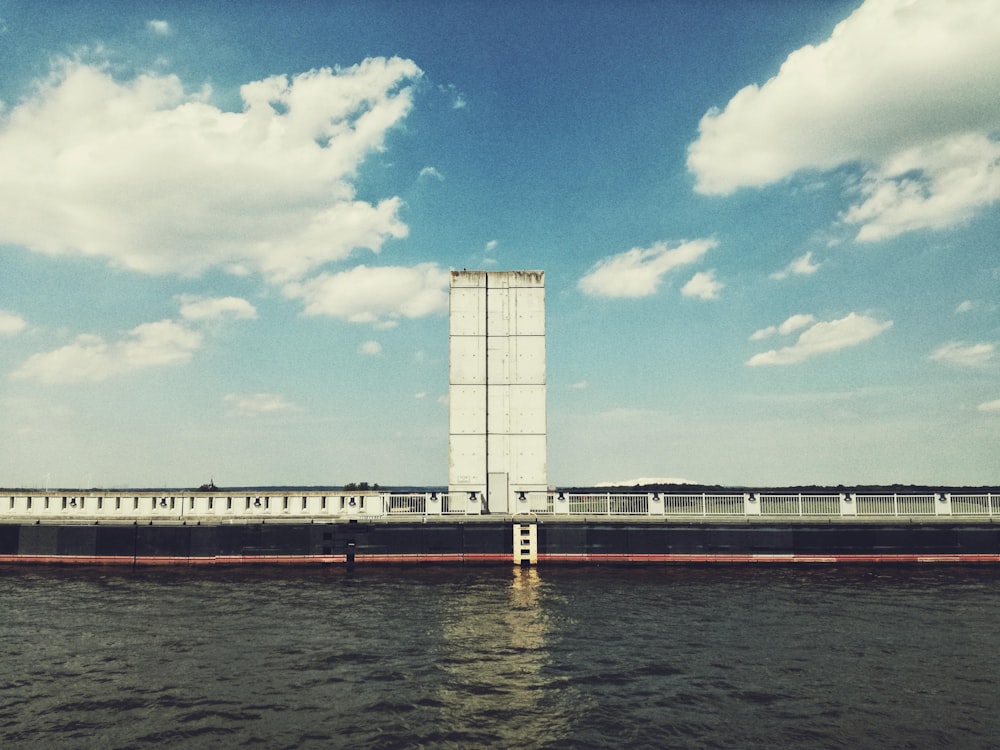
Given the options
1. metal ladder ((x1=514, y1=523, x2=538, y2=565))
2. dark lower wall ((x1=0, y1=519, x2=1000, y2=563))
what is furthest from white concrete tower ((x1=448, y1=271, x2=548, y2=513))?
dark lower wall ((x1=0, y1=519, x2=1000, y2=563))

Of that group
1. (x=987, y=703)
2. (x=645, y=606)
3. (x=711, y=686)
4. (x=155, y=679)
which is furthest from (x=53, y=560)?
(x=987, y=703)

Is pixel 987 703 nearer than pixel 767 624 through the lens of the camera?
Yes

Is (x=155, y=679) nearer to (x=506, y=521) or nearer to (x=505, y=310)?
(x=506, y=521)

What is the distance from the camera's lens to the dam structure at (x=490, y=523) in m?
35.3

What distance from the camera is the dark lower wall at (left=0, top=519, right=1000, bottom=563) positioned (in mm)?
35188

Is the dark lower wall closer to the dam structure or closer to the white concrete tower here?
the dam structure

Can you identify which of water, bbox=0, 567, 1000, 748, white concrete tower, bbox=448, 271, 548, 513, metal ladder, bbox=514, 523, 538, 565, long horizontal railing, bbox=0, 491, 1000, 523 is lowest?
water, bbox=0, 567, 1000, 748

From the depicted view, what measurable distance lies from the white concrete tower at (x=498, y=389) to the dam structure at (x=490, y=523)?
0.09 m

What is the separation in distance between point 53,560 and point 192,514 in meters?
8.21

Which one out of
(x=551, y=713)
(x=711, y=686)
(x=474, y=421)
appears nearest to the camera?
(x=551, y=713)

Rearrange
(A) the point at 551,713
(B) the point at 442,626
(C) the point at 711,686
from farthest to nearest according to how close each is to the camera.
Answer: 1. (B) the point at 442,626
2. (C) the point at 711,686
3. (A) the point at 551,713

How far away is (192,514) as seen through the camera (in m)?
37.5

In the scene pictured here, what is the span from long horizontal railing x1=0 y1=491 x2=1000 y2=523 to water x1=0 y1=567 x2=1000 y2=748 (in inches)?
269

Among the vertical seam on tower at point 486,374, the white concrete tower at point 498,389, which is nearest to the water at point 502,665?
the white concrete tower at point 498,389
